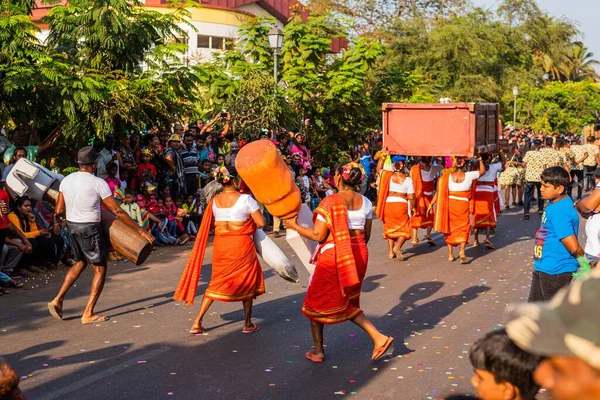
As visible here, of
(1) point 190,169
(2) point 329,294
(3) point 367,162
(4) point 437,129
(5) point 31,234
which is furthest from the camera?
(3) point 367,162

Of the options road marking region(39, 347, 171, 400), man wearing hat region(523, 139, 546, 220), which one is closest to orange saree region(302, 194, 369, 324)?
road marking region(39, 347, 171, 400)

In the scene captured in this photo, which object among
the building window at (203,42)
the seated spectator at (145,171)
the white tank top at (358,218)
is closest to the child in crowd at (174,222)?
the seated spectator at (145,171)

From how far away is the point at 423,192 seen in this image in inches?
562

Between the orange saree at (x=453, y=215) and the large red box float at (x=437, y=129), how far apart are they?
2.55 ft

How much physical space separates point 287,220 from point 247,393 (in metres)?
1.52

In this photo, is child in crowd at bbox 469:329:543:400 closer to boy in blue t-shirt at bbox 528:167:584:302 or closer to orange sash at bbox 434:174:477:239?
boy in blue t-shirt at bbox 528:167:584:302

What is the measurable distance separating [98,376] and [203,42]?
122 ft

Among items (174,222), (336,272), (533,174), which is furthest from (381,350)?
(533,174)

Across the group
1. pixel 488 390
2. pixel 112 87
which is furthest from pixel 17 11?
pixel 488 390

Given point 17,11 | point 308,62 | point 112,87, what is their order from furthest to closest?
point 308,62, point 112,87, point 17,11

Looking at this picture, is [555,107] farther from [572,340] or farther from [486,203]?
[572,340]

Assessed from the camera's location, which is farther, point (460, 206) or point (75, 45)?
point (75, 45)

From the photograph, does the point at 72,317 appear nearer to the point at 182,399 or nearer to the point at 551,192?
the point at 182,399

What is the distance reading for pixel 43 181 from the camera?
8.80m
